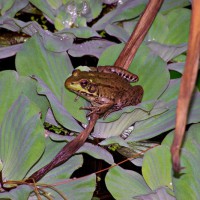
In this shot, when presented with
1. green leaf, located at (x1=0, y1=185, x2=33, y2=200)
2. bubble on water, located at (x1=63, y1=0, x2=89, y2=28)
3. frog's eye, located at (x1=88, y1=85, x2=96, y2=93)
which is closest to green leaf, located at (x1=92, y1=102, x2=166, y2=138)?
frog's eye, located at (x1=88, y1=85, x2=96, y2=93)

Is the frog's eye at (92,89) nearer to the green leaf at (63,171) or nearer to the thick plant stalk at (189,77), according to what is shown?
the green leaf at (63,171)

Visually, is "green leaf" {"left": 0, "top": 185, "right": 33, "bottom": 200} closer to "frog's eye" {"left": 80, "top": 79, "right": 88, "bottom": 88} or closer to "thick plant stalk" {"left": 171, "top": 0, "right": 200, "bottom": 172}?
"frog's eye" {"left": 80, "top": 79, "right": 88, "bottom": 88}

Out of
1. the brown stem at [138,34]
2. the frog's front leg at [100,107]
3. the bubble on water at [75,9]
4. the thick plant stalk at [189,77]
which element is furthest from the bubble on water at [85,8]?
the thick plant stalk at [189,77]

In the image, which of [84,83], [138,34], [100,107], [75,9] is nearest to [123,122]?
[100,107]

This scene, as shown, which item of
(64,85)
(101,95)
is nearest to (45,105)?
(64,85)

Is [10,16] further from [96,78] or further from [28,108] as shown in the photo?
[28,108]

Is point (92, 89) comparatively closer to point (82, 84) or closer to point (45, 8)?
point (82, 84)
